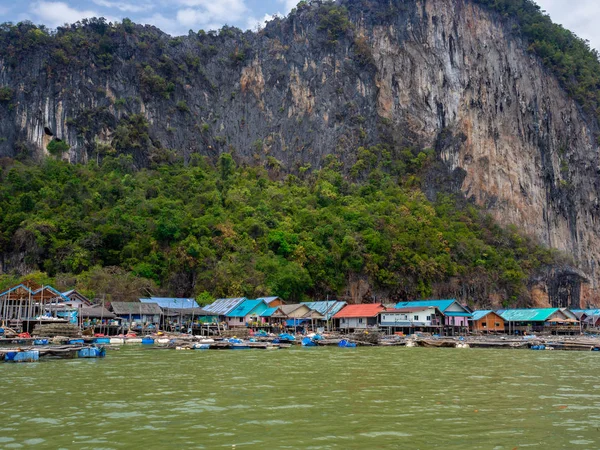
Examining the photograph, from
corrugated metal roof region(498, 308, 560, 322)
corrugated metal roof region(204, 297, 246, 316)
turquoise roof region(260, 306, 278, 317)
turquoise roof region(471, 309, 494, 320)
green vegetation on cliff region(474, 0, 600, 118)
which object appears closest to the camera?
corrugated metal roof region(204, 297, 246, 316)

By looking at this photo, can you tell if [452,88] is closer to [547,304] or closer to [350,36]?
[350,36]

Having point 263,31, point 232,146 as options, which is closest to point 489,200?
point 232,146

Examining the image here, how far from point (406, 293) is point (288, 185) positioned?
28.3 metres

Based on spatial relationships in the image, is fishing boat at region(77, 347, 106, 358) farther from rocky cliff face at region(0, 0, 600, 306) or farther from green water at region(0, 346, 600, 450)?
rocky cliff face at region(0, 0, 600, 306)

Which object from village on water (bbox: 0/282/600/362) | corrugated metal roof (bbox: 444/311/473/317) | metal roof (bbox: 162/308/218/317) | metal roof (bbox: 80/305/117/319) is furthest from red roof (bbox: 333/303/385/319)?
metal roof (bbox: 80/305/117/319)

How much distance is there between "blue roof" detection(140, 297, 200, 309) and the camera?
58694 mm

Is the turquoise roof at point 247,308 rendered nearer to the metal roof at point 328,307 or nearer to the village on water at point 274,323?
the village on water at point 274,323

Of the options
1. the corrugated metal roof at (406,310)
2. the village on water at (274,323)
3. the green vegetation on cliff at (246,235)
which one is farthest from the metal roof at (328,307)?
the corrugated metal roof at (406,310)

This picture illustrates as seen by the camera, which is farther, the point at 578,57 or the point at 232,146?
the point at 578,57

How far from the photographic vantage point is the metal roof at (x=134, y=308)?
53966 millimetres

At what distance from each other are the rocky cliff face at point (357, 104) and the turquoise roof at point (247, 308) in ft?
131

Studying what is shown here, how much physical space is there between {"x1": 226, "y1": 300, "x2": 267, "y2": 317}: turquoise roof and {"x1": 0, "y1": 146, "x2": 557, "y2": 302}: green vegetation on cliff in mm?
4306

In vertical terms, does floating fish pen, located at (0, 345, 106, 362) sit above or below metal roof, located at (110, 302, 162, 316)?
below

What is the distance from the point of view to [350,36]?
100062 millimetres
